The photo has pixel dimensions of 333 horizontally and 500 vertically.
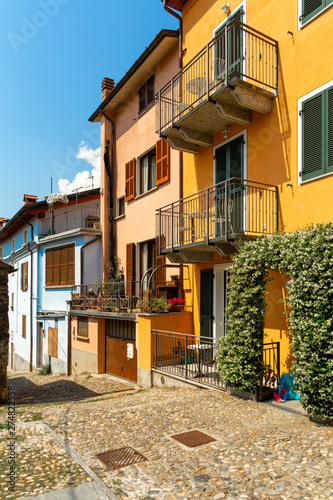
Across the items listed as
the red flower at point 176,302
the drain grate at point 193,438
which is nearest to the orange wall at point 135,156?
the red flower at point 176,302

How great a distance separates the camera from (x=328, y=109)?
24.9 feet

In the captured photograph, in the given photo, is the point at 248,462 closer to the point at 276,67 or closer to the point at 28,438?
the point at 28,438

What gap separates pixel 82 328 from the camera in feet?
55.2

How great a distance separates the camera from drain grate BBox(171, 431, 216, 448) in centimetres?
564

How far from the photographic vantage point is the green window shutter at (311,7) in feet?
25.7

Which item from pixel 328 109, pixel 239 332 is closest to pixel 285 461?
pixel 239 332

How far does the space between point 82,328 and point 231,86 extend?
39.4ft

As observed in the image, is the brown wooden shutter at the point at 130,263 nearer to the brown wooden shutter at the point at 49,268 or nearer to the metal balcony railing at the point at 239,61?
the metal balcony railing at the point at 239,61

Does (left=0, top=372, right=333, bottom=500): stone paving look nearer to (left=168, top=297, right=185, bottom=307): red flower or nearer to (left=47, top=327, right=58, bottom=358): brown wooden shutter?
(left=168, top=297, right=185, bottom=307): red flower

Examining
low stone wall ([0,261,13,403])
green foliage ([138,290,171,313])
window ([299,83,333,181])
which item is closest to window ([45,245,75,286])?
low stone wall ([0,261,13,403])

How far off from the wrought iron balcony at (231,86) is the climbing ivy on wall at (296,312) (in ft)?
11.6

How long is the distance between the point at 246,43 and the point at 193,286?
6.92m

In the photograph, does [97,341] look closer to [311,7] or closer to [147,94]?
[147,94]

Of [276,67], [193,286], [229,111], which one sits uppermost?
[276,67]
